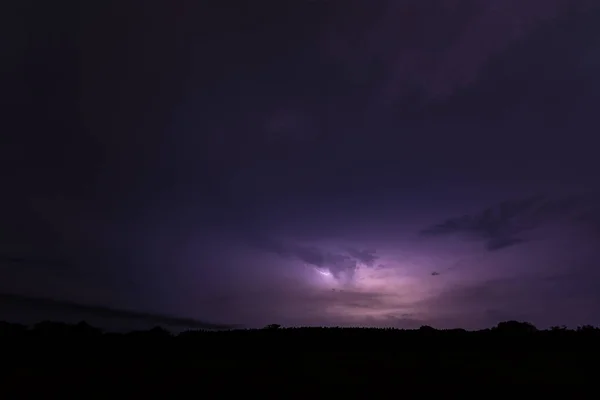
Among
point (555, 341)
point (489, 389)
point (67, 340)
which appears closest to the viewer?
point (489, 389)

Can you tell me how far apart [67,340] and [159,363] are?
747 inches

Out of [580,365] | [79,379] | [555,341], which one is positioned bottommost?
[79,379]

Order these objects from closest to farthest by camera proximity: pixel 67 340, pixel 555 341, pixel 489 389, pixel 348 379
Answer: pixel 489 389, pixel 348 379, pixel 555 341, pixel 67 340

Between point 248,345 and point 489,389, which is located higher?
point 248,345

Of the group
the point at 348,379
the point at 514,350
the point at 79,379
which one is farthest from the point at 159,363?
the point at 514,350

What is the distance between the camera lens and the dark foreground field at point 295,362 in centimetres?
3288

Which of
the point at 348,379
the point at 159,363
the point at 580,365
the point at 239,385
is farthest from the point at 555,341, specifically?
the point at 159,363

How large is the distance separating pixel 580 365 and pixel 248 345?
95.3ft

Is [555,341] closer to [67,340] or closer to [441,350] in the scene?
[441,350]

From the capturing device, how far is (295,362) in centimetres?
4056

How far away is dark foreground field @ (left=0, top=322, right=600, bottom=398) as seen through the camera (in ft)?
108

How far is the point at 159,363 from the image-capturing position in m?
40.0

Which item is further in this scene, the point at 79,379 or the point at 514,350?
the point at 514,350

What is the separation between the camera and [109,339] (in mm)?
54188
